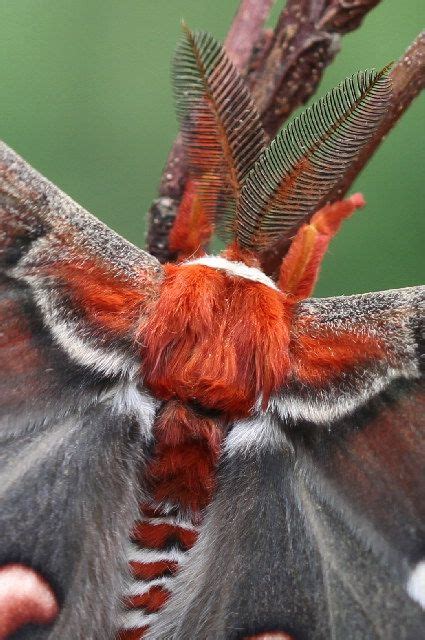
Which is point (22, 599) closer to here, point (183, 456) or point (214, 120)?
point (183, 456)

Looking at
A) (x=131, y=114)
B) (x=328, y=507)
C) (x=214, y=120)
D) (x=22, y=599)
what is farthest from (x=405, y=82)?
→ (x=131, y=114)

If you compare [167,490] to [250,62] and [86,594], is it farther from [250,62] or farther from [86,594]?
[250,62]

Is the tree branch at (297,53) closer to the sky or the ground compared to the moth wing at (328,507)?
closer to the sky

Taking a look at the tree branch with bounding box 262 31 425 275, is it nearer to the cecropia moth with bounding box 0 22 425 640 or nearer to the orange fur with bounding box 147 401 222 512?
the cecropia moth with bounding box 0 22 425 640

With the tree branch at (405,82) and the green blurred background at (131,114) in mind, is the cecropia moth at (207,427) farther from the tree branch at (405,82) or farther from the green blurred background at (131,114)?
the green blurred background at (131,114)

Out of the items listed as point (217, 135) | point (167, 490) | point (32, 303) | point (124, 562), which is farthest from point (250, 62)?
point (124, 562)

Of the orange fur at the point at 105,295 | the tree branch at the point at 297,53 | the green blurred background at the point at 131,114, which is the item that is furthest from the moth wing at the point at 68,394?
the green blurred background at the point at 131,114
